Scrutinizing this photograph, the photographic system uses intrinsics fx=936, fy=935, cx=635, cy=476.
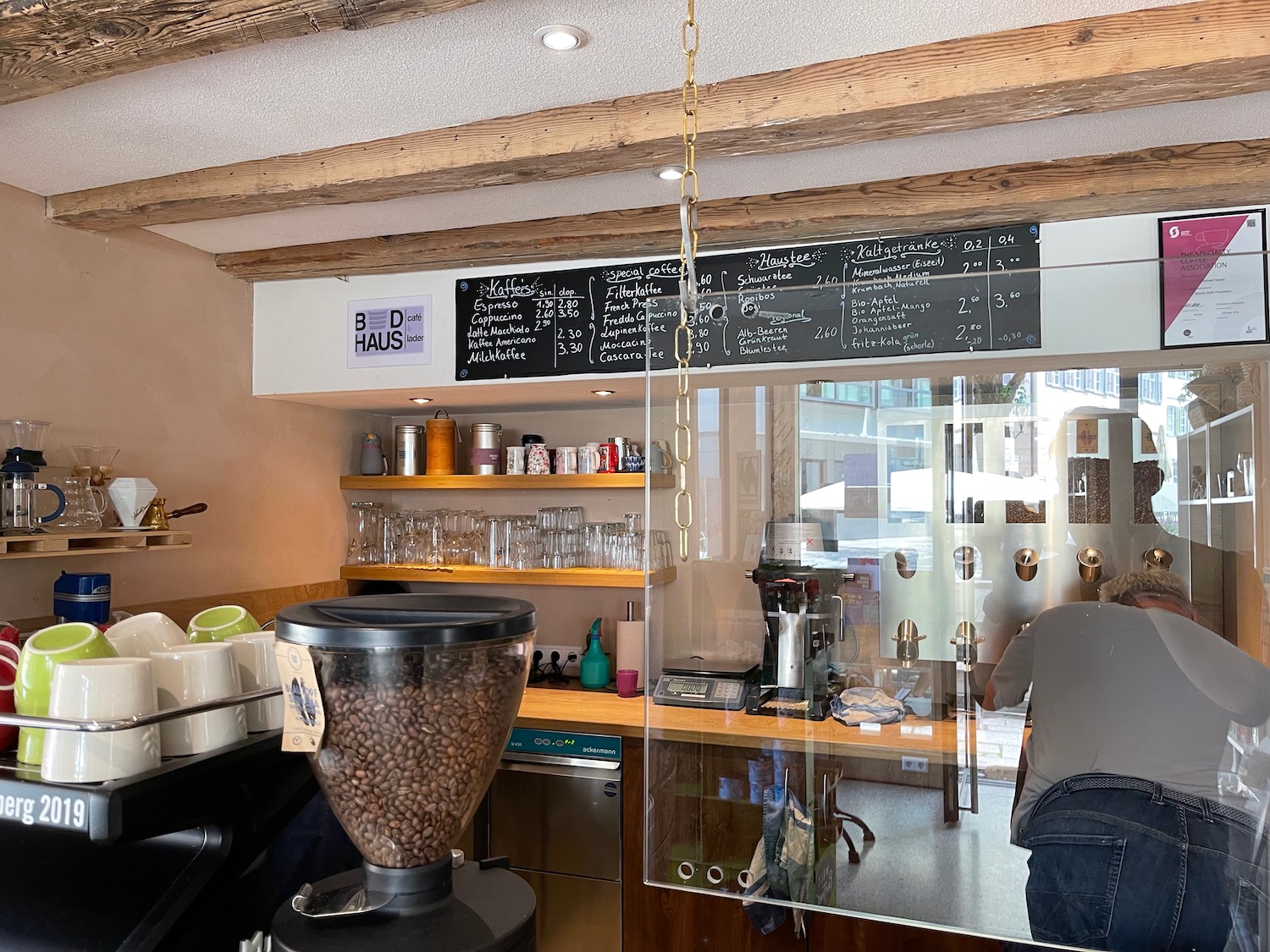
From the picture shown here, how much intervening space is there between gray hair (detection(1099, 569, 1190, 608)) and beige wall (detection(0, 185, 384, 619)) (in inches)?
104

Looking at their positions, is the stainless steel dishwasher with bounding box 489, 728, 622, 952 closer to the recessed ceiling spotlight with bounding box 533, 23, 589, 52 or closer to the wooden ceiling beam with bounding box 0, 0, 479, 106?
the recessed ceiling spotlight with bounding box 533, 23, 589, 52

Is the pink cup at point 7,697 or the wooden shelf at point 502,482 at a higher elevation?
the wooden shelf at point 502,482

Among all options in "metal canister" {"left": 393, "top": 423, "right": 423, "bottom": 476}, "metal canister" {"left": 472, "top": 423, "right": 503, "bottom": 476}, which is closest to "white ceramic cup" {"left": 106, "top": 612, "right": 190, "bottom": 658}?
"metal canister" {"left": 472, "top": 423, "right": 503, "bottom": 476}

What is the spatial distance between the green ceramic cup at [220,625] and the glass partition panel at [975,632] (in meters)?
0.79

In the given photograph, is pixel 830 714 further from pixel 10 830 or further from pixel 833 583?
pixel 10 830

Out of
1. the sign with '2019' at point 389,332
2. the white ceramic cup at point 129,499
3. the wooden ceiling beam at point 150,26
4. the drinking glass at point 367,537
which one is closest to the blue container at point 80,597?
the white ceramic cup at point 129,499

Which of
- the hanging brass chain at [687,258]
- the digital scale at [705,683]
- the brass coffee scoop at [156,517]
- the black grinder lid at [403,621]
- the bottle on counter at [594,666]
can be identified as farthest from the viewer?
the bottle on counter at [594,666]

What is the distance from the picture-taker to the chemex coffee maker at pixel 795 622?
70.7 inches

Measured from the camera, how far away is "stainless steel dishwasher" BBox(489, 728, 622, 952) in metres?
3.01

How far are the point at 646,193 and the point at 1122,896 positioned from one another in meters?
2.01

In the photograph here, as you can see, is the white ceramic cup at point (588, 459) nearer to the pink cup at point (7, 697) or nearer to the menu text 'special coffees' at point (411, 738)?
the pink cup at point (7, 697)

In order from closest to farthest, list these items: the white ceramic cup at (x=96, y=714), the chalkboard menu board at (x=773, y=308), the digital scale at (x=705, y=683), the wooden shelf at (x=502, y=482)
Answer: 1. the white ceramic cup at (x=96, y=714)
2. the chalkboard menu board at (x=773, y=308)
3. the digital scale at (x=705, y=683)
4. the wooden shelf at (x=502, y=482)

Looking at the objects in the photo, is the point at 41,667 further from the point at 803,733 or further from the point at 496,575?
the point at 496,575

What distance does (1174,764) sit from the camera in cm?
148
